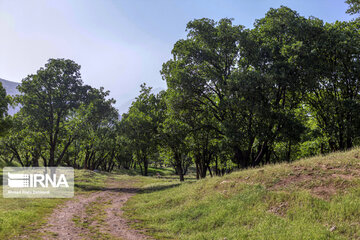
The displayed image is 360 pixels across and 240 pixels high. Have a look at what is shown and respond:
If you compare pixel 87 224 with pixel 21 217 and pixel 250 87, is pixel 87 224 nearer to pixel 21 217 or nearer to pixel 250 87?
pixel 21 217

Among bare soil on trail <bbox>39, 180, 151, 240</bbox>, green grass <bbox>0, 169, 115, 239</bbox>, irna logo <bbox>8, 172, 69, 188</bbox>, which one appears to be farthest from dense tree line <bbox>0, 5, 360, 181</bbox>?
Answer: green grass <bbox>0, 169, 115, 239</bbox>

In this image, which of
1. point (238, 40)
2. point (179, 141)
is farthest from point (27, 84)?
point (238, 40)

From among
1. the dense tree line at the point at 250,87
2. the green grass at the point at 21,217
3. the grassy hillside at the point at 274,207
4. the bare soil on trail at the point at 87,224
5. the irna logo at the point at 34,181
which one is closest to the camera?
the grassy hillside at the point at 274,207

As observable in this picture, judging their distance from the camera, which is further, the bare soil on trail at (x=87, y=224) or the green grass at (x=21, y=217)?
the bare soil on trail at (x=87, y=224)

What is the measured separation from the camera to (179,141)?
31.9 meters

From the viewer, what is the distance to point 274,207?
1118cm

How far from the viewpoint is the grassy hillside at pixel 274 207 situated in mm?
8945

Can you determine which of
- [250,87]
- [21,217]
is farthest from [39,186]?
[250,87]

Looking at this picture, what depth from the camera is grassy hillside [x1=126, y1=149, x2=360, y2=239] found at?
8.95 m

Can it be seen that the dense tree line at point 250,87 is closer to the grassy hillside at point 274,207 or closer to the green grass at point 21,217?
the grassy hillside at point 274,207

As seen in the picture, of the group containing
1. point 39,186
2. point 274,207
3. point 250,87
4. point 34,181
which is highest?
point 250,87

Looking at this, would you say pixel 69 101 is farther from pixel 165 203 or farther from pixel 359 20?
pixel 359 20

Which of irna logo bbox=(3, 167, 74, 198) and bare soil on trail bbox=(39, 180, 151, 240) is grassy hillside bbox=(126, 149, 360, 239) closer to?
bare soil on trail bbox=(39, 180, 151, 240)

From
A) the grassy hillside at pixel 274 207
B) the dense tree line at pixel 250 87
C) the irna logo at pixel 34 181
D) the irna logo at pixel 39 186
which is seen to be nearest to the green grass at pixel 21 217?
the irna logo at pixel 39 186
